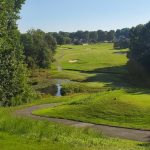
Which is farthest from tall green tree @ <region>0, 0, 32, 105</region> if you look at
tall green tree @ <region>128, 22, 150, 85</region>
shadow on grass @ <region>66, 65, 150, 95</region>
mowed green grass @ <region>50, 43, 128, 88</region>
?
tall green tree @ <region>128, 22, 150, 85</region>

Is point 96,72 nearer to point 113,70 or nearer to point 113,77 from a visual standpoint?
point 113,70

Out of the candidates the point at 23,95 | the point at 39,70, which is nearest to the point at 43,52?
the point at 39,70

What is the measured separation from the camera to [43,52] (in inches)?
4648

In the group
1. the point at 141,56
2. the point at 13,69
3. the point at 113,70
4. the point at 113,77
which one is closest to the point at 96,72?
the point at 113,70

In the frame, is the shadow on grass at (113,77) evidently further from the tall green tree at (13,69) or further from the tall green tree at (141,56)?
the tall green tree at (13,69)

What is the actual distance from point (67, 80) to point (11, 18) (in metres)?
48.9

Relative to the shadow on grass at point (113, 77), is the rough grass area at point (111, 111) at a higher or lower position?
higher

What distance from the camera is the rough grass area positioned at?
125 feet

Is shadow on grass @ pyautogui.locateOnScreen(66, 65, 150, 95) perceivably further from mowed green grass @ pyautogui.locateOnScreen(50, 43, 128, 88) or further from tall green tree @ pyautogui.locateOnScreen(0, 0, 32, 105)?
tall green tree @ pyautogui.locateOnScreen(0, 0, 32, 105)

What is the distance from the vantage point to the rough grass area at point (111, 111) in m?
38.1

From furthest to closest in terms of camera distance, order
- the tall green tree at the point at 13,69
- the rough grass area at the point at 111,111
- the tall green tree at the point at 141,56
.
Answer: the tall green tree at the point at 141,56 → the tall green tree at the point at 13,69 → the rough grass area at the point at 111,111

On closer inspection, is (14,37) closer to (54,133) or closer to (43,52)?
(54,133)

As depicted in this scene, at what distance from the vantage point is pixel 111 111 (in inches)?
1618

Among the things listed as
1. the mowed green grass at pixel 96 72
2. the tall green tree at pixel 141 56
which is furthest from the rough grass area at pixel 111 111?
the tall green tree at pixel 141 56
